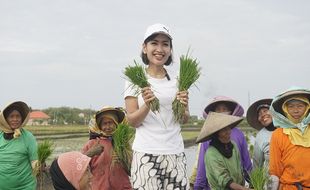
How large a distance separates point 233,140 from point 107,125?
136cm

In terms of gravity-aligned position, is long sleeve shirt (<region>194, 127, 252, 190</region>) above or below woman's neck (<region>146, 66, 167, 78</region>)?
below

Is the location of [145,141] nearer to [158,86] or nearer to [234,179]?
[158,86]

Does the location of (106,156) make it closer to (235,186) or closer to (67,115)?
(235,186)

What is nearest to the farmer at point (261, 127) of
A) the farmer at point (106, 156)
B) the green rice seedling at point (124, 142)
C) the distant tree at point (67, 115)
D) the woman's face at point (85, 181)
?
the green rice seedling at point (124, 142)

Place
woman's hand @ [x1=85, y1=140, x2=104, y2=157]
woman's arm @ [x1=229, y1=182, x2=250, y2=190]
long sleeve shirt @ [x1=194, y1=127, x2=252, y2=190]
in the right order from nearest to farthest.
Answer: woman's arm @ [x1=229, y1=182, x2=250, y2=190], long sleeve shirt @ [x1=194, y1=127, x2=252, y2=190], woman's hand @ [x1=85, y1=140, x2=104, y2=157]

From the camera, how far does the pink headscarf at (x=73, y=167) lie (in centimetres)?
295

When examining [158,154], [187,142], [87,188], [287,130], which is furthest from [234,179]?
[187,142]

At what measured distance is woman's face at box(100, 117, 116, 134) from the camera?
475cm

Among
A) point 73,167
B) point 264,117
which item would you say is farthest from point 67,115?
point 73,167

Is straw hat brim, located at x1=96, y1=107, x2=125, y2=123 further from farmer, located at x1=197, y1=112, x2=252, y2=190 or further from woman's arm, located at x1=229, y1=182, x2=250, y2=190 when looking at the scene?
woman's arm, located at x1=229, y1=182, x2=250, y2=190

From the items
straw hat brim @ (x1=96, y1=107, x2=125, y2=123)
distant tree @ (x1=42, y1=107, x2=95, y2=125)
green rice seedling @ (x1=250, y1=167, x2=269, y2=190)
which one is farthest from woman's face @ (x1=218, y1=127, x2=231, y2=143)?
distant tree @ (x1=42, y1=107, x2=95, y2=125)

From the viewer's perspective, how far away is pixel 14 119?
5633 millimetres

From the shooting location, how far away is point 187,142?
2572 centimetres

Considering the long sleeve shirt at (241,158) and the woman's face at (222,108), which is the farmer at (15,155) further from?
the woman's face at (222,108)
